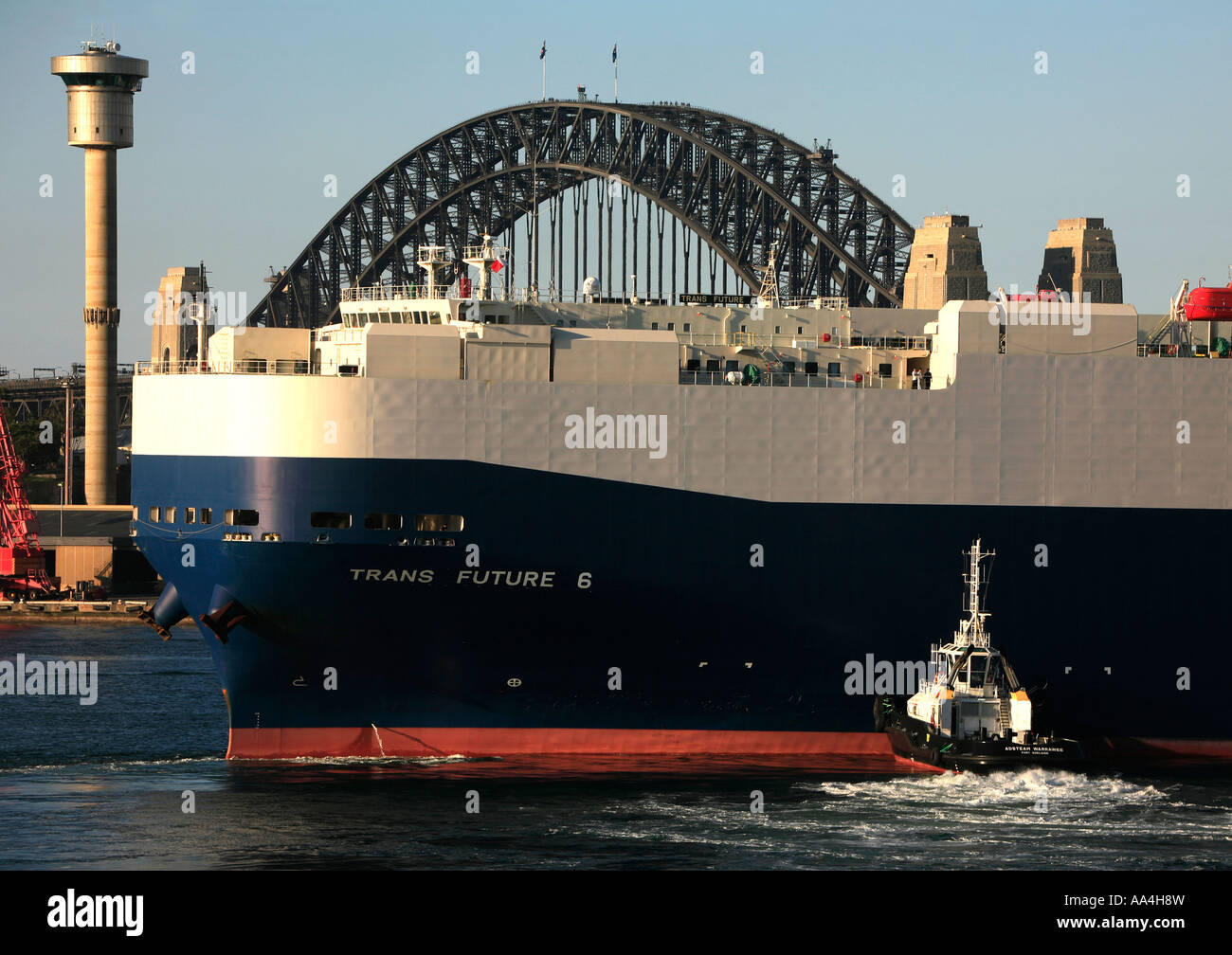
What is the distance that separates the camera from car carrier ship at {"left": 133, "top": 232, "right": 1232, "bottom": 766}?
136 feet

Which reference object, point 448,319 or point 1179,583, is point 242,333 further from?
point 1179,583

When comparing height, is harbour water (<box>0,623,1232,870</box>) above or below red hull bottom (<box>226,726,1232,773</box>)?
below

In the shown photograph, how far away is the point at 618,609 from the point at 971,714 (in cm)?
905

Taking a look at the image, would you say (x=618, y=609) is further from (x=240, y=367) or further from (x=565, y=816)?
(x=240, y=367)

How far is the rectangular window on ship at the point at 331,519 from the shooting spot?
41.2 m

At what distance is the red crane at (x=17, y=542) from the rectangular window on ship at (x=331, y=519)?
6291cm

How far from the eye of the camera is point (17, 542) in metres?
100

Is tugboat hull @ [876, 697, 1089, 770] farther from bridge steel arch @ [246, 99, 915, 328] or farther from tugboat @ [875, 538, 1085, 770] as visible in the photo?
bridge steel arch @ [246, 99, 915, 328]

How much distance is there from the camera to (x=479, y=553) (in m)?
41.1

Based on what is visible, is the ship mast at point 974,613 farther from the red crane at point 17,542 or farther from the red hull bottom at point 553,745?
the red crane at point 17,542

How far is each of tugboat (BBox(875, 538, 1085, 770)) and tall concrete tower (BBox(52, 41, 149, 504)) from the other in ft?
268

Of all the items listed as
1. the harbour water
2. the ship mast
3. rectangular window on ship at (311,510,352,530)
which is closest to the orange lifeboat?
the ship mast

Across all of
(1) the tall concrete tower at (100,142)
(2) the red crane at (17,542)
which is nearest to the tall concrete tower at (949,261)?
(2) the red crane at (17,542)
